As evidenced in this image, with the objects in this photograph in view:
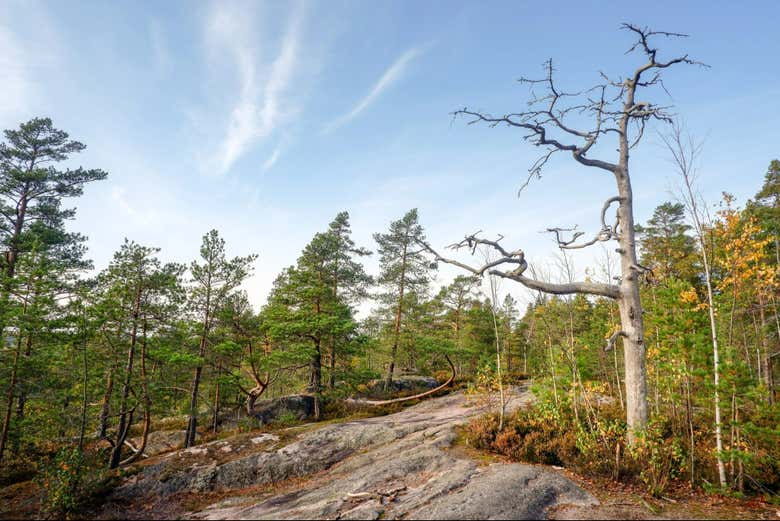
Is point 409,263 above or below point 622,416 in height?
above

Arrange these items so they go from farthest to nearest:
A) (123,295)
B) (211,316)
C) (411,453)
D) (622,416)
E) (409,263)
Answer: (409,263) < (211,316) < (123,295) < (622,416) < (411,453)

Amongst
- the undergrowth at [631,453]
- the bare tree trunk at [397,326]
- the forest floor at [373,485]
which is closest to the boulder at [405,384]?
the bare tree trunk at [397,326]

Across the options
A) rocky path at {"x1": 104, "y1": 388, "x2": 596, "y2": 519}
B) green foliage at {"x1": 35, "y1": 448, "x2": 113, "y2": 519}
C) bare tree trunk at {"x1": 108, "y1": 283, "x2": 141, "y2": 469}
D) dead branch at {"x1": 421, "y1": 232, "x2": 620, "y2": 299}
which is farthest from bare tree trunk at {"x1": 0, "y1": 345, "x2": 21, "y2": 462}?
dead branch at {"x1": 421, "y1": 232, "x2": 620, "y2": 299}

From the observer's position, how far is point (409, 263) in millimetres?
23375

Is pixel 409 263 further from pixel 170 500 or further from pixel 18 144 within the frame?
pixel 18 144

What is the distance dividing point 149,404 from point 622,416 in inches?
658

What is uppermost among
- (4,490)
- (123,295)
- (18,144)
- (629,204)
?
(18,144)

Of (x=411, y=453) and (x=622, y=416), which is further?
(x=622, y=416)

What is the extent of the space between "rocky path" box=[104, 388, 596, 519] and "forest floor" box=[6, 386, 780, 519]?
3 centimetres

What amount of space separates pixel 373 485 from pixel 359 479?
0.74 metres

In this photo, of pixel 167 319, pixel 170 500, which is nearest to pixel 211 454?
pixel 170 500

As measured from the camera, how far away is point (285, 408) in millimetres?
18781

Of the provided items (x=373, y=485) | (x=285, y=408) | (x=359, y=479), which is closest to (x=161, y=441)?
(x=285, y=408)

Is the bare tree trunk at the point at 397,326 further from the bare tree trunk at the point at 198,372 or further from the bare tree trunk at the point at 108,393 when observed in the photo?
the bare tree trunk at the point at 108,393
